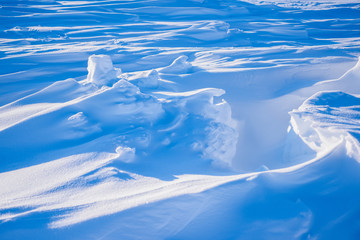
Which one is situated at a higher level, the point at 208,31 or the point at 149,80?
the point at 208,31

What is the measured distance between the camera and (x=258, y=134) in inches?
135

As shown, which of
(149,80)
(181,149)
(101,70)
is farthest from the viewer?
(149,80)

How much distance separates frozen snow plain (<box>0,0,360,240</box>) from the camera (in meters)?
1.58

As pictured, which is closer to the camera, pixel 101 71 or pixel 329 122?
pixel 329 122

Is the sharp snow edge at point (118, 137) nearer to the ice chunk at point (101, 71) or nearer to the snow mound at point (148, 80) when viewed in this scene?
the ice chunk at point (101, 71)

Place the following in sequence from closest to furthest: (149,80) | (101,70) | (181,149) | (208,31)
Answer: (181,149) < (101,70) < (149,80) < (208,31)

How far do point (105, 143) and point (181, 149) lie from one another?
706 mm

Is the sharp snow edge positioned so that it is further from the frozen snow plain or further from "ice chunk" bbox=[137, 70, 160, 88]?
"ice chunk" bbox=[137, 70, 160, 88]

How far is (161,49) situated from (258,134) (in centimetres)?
439

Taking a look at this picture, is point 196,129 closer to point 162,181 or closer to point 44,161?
point 162,181

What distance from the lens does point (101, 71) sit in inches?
146

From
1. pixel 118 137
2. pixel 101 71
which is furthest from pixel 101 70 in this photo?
pixel 118 137

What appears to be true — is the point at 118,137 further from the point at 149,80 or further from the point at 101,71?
the point at 149,80

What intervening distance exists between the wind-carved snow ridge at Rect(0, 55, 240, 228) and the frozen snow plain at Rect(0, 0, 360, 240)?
1 centimetres
